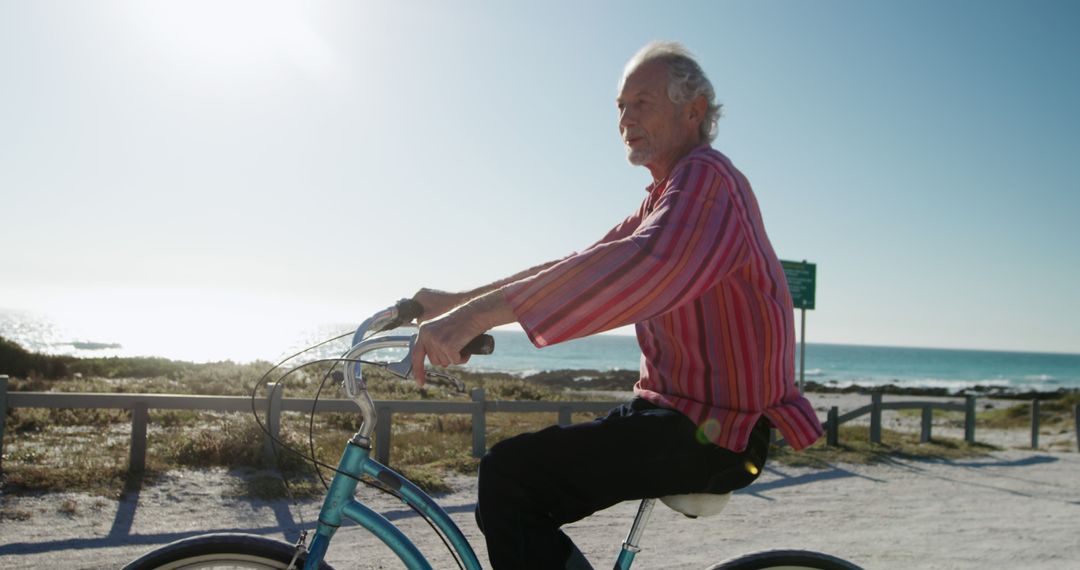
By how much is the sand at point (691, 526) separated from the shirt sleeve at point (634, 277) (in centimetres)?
299

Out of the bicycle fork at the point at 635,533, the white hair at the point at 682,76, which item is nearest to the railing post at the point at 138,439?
the bicycle fork at the point at 635,533

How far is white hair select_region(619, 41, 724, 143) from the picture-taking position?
2092 millimetres

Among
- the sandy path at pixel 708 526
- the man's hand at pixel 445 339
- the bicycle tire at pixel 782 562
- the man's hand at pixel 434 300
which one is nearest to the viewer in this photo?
the man's hand at pixel 445 339

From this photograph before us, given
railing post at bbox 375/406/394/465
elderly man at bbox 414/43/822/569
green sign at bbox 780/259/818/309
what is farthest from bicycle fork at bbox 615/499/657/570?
green sign at bbox 780/259/818/309

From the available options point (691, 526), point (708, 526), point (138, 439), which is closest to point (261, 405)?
point (138, 439)

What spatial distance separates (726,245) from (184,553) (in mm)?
1464

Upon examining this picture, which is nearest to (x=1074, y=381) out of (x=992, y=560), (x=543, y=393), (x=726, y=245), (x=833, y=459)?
(x=543, y=393)

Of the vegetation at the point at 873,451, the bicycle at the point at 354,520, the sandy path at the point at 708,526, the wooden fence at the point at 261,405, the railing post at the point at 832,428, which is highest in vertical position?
the bicycle at the point at 354,520

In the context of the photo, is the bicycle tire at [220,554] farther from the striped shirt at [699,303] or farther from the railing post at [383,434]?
the railing post at [383,434]

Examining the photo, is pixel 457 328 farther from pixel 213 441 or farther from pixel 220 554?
pixel 213 441

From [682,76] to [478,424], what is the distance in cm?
817

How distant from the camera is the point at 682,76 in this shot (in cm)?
209

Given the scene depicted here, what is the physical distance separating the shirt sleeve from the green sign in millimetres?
11091

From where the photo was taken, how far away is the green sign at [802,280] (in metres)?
12.4
